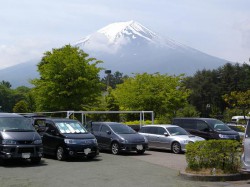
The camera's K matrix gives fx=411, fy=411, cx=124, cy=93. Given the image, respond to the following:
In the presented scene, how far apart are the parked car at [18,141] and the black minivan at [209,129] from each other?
10.3 meters

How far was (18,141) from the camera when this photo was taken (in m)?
14.1

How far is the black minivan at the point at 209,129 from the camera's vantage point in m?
21.6

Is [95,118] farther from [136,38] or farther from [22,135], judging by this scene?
[136,38]

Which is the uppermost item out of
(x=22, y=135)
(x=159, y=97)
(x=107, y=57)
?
(x=107, y=57)

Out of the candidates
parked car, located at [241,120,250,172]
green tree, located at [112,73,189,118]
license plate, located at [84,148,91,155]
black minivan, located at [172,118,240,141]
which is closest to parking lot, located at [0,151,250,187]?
license plate, located at [84,148,91,155]

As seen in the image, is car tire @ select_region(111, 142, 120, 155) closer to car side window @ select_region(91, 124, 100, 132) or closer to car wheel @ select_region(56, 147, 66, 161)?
car side window @ select_region(91, 124, 100, 132)

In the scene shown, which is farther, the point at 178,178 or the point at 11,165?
the point at 11,165

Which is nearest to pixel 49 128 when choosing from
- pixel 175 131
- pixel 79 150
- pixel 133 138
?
pixel 79 150

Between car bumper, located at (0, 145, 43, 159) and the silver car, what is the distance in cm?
768

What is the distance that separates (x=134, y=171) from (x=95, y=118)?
26522 mm

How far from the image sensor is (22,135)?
564 inches

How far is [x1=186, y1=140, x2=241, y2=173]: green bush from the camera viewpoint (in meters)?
11.7

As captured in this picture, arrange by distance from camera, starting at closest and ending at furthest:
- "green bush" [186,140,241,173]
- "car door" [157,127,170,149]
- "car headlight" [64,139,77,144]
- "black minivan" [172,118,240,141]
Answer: "green bush" [186,140,241,173] → "car headlight" [64,139,77,144] → "car door" [157,127,170,149] → "black minivan" [172,118,240,141]

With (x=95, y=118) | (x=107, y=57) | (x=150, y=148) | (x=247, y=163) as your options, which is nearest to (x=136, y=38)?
(x=107, y=57)
